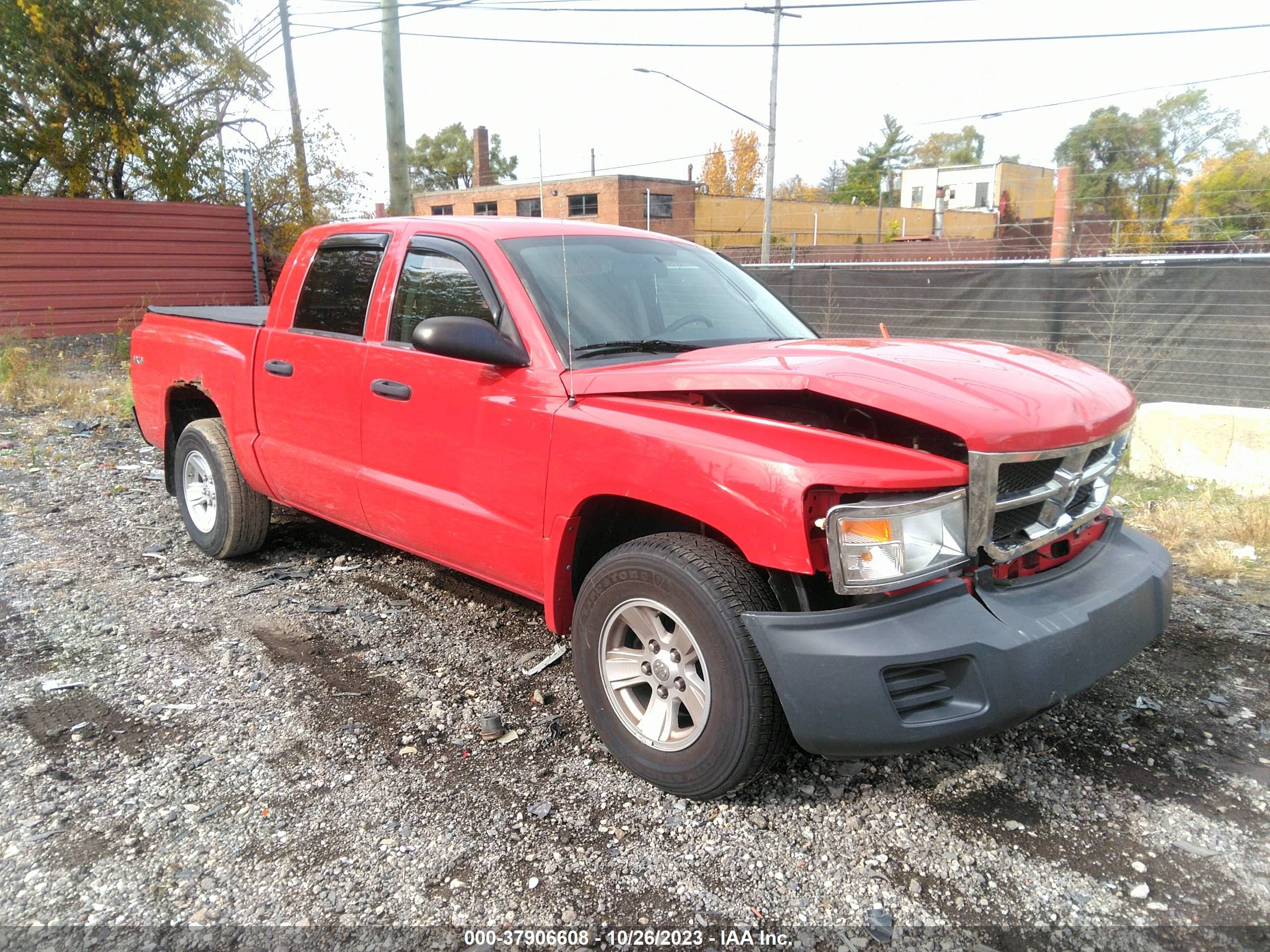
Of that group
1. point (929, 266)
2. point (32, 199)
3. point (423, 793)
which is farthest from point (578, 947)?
point (32, 199)

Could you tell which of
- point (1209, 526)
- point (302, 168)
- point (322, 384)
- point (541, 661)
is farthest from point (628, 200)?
point (541, 661)

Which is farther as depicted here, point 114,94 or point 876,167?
point 876,167

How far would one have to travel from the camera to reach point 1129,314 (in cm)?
894

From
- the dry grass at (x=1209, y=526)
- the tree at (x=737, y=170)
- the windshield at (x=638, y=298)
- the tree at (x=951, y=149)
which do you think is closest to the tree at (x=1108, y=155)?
the tree at (x=737, y=170)

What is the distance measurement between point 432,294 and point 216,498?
89.8 inches

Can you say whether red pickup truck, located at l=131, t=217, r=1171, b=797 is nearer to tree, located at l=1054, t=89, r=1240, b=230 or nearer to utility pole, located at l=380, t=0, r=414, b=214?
utility pole, located at l=380, t=0, r=414, b=214

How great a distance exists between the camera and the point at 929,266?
1070cm

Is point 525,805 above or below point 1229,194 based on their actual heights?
below

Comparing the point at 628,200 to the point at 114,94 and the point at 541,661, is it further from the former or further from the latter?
the point at 541,661

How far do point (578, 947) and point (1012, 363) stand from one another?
226 centimetres

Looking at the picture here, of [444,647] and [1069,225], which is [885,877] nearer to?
[444,647]

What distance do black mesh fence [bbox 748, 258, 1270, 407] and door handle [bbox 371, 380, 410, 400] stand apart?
4.44 meters

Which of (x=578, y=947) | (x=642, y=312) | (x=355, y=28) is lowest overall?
(x=578, y=947)

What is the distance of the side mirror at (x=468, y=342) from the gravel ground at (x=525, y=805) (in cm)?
139
